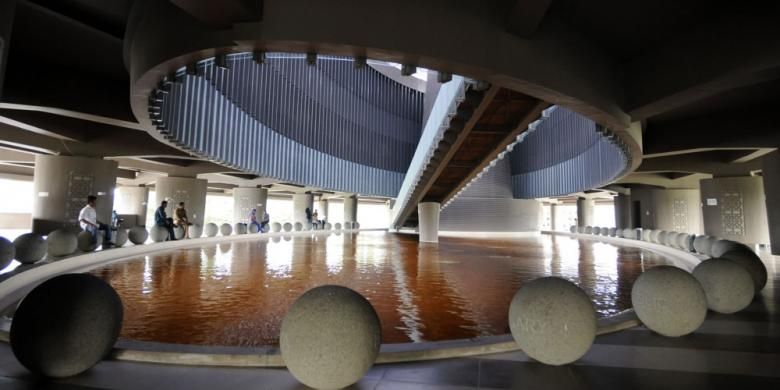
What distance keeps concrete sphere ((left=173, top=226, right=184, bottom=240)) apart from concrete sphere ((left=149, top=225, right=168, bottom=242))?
1170 millimetres

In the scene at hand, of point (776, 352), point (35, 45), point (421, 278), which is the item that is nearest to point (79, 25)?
point (35, 45)

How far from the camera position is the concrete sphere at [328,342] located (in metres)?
3.53

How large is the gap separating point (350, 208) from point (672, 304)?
138 feet

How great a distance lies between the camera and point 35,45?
12672 millimetres

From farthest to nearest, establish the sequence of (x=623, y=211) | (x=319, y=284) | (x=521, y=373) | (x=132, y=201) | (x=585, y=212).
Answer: (x=585, y=212), (x=623, y=211), (x=132, y=201), (x=319, y=284), (x=521, y=373)

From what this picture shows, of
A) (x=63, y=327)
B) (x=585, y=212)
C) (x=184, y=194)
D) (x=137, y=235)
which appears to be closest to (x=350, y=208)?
(x=184, y=194)

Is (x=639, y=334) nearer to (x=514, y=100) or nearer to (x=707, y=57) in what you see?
(x=707, y=57)

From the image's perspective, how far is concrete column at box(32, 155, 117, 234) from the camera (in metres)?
18.7

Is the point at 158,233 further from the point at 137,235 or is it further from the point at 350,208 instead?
the point at 350,208

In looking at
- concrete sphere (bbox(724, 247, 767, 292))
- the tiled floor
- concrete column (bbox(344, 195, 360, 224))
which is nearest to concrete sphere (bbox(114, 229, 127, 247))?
the tiled floor

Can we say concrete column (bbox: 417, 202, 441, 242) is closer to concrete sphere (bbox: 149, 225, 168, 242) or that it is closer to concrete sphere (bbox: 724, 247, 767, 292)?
concrete sphere (bbox: 149, 225, 168, 242)

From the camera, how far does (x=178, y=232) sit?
19938mm

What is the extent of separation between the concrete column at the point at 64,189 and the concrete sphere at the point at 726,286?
22915 millimetres

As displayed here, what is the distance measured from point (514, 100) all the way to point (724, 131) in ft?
35.7
